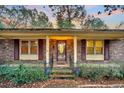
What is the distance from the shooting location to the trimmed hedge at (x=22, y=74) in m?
15.3

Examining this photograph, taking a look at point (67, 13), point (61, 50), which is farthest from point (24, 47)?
point (67, 13)

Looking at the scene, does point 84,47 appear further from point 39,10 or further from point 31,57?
point 39,10

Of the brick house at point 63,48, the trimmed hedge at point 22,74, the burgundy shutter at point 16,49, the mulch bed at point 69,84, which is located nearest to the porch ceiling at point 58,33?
the brick house at point 63,48

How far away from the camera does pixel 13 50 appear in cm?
1914

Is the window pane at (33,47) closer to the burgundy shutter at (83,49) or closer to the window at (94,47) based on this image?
the burgundy shutter at (83,49)

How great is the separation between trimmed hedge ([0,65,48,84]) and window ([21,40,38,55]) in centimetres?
291

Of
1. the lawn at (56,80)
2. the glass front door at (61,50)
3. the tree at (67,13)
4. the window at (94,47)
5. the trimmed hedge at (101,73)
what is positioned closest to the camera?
the lawn at (56,80)

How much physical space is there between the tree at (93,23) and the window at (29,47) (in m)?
3.99

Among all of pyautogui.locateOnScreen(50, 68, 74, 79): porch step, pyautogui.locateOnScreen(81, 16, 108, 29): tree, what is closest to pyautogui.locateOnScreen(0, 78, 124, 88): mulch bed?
pyautogui.locateOnScreen(50, 68, 74, 79): porch step

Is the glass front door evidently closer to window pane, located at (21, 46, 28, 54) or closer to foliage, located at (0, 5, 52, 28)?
window pane, located at (21, 46, 28, 54)

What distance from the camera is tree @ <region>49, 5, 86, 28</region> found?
21.5 m

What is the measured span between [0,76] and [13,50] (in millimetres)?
3427

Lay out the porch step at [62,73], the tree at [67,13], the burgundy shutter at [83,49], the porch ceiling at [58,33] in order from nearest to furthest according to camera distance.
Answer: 1. the porch step at [62,73]
2. the porch ceiling at [58,33]
3. the burgundy shutter at [83,49]
4. the tree at [67,13]
